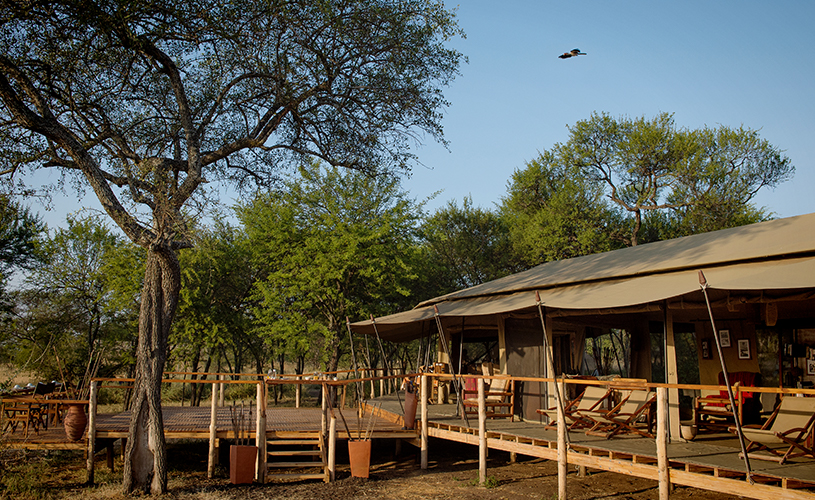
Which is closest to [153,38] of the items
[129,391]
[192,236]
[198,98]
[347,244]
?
[198,98]

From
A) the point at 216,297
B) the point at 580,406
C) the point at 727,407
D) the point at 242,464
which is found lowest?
the point at 242,464

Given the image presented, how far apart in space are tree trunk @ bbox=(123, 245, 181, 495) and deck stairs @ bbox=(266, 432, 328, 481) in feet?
5.48

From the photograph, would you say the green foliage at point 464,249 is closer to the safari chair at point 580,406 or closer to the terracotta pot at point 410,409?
the terracotta pot at point 410,409

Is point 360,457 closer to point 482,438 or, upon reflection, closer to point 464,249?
point 482,438

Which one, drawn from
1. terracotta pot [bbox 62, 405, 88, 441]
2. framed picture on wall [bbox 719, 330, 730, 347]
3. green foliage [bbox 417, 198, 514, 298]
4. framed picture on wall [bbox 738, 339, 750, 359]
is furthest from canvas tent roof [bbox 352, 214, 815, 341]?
green foliage [bbox 417, 198, 514, 298]

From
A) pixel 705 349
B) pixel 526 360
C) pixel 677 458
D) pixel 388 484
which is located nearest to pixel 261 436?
pixel 388 484

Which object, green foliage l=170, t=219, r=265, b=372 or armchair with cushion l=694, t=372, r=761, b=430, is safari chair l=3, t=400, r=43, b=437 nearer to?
green foliage l=170, t=219, r=265, b=372

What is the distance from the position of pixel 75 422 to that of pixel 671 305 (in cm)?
990

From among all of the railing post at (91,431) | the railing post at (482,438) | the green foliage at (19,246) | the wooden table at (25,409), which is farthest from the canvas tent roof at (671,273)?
the green foliage at (19,246)

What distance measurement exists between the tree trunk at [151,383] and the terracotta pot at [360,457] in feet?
8.87

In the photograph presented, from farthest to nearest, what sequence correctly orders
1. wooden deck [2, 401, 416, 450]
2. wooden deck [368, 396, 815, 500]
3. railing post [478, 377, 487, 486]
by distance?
wooden deck [2, 401, 416, 450]
railing post [478, 377, 487, 486]
wooden deck [368, 396, 815, 500]

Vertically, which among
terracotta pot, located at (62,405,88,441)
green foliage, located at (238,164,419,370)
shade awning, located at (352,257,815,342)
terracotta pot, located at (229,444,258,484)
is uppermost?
green foliage, located at (238,164,419,370)

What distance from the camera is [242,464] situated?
27.3 feet

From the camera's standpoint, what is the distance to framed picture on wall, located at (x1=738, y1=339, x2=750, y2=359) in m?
9.83
